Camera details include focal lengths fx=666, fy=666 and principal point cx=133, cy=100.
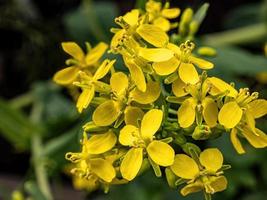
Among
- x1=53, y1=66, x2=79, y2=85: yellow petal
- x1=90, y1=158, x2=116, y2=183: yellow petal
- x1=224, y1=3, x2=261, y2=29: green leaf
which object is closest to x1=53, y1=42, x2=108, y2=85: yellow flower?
x1=53, y1=66, x2=79, y2=85: yellow petal

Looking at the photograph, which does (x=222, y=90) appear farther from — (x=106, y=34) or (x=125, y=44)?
(x=106, y=34)

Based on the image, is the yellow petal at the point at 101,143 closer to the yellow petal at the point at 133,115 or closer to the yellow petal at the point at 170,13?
the yellow petal at the point at 133,115

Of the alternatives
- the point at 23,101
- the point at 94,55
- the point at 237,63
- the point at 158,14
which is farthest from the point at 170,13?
the point at 23,101

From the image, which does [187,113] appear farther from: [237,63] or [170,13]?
[237,63]

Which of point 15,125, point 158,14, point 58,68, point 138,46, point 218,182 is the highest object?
point 58,68

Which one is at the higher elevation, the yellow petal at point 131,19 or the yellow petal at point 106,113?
the yellow petal at point 131,19

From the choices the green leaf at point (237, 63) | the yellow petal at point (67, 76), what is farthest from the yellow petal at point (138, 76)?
the green leaf at point (237, 63)

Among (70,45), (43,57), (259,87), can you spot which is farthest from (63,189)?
(70,45)
